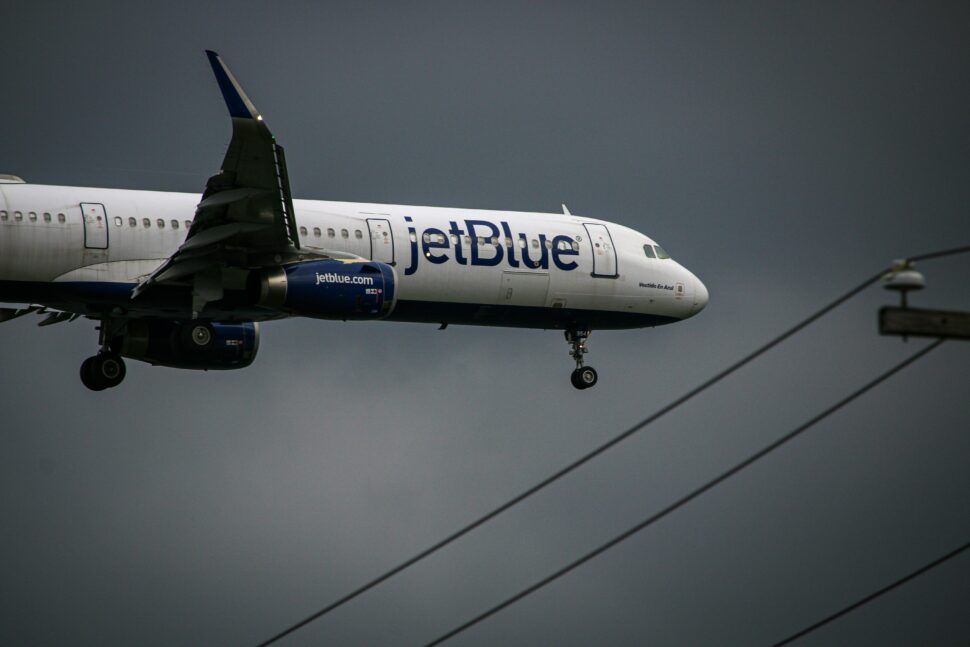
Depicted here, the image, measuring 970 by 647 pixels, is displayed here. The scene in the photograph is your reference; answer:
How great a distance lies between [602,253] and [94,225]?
13380mm

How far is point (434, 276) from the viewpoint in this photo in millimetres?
42188

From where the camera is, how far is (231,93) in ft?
116

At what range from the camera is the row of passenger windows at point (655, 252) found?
152ft

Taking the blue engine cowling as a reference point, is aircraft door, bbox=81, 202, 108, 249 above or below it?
above

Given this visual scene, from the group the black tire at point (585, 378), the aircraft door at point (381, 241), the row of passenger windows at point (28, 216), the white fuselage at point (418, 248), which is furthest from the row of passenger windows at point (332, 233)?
the black tire at point (585, 378)

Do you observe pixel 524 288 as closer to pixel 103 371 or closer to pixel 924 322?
pixel 103 371

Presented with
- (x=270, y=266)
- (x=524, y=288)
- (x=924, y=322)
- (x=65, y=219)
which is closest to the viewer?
(x=924, y=322)

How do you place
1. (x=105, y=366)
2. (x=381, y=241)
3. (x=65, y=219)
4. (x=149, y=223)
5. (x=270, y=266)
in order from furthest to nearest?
1. (x=105, y=366)
2. (x=381, y=241)
3. (x=149, y=223)
4. (x=270, y=266)
5. (x=65, y=219)

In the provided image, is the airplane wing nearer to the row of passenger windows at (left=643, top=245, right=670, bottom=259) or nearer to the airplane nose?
the row of passenger windows at (left=643, top=245, right=670, bottom=259)

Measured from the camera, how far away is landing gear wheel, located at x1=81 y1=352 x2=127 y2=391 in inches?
1704

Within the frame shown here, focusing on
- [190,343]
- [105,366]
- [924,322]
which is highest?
[190,343]

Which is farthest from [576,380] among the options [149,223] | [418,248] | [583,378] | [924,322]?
[924,322]

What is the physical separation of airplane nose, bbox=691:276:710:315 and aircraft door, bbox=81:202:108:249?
16.4 m

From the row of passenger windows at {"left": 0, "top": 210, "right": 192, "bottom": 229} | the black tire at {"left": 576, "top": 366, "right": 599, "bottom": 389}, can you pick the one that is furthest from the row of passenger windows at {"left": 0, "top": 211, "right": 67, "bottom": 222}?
the black tire at {"left": 576, "top": 366, "right": 599, "bottom": 389}
